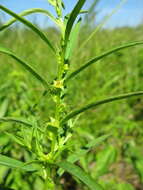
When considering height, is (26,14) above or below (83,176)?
above

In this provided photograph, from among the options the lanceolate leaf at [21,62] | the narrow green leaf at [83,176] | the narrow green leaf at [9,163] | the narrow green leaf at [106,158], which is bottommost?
the narrow green leaf at [83,176]

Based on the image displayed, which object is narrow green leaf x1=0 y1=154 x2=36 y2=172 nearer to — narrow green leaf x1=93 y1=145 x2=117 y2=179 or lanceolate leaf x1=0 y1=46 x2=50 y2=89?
lanceolate leaf x1=0 y1=46 x2=50 y2=89

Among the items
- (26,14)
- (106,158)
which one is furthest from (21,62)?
(106,158)

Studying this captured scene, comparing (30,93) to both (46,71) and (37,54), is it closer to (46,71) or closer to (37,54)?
(46,71)

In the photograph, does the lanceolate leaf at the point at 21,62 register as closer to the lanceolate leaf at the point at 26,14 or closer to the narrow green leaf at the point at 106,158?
the lanceolate leaf at the point at 26,14

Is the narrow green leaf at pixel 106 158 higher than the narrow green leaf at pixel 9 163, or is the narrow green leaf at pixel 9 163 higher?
the narrow green leaf at pixel 106 158

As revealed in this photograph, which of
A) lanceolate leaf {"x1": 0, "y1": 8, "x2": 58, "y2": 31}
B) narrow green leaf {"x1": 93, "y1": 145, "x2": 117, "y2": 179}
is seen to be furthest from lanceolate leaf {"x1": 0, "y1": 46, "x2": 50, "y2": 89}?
narrow green leaf {"x1": 93, "y1": 145, "x2": 117, "y2": 179}

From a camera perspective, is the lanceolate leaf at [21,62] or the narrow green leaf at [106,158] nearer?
the lanceolate leaf at [21,62]

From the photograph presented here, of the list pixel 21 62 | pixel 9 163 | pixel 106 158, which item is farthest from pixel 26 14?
pixel 106 158

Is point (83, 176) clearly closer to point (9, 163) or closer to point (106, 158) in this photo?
point (9, 163)

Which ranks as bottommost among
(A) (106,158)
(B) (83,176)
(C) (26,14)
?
(B) (83,176)

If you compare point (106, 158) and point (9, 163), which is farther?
point (106, 158)

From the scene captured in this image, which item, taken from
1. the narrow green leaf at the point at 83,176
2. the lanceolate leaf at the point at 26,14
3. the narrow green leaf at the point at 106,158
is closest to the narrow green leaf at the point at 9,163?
the narrow green leaf at the point at 83,176
